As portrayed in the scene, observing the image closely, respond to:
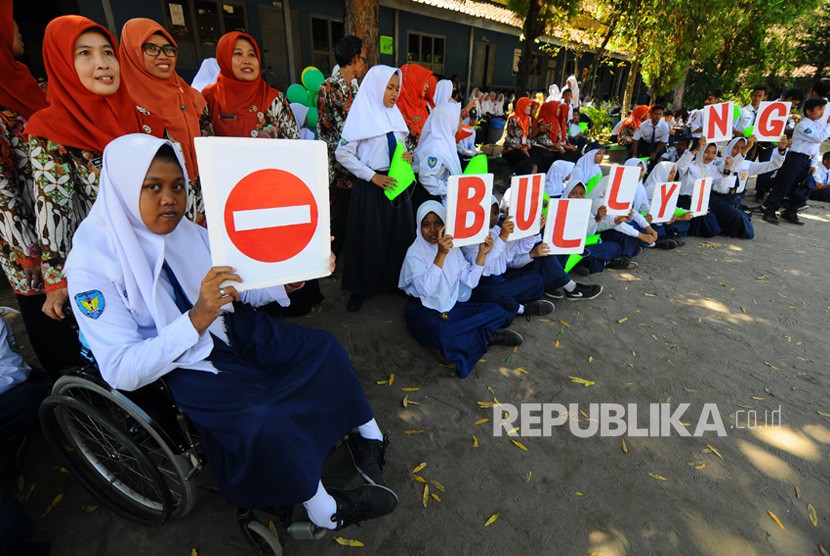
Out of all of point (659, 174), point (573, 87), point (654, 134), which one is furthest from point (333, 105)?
point (573, 87)

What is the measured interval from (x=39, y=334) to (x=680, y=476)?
3.40m

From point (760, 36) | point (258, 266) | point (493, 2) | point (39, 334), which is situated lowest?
point (39, 334)

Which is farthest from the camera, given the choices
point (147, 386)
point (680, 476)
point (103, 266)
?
point (680, 476)

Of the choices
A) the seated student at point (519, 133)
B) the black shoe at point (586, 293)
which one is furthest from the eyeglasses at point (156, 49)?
the seated student at point (519, 133)

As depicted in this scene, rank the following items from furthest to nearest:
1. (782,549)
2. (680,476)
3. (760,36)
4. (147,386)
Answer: (760,36), (680,476), (782,549), (147,386)

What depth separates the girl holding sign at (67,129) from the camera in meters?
1.81

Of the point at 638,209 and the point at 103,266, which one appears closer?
the point at 103,266

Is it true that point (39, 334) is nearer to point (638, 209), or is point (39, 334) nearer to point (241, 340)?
point (241, 340)

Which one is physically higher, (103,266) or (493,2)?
(493,2)

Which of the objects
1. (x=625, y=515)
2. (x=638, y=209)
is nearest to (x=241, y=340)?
(x=625, y=515)

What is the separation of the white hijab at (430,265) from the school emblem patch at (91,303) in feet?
6.29

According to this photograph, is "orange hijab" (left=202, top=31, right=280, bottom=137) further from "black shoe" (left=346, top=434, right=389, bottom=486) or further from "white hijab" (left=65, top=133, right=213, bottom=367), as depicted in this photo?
"black shoe" (left=346, top=434, right=389, bottom=486)

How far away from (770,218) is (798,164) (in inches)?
32.1

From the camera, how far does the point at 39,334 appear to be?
7.38 ft
